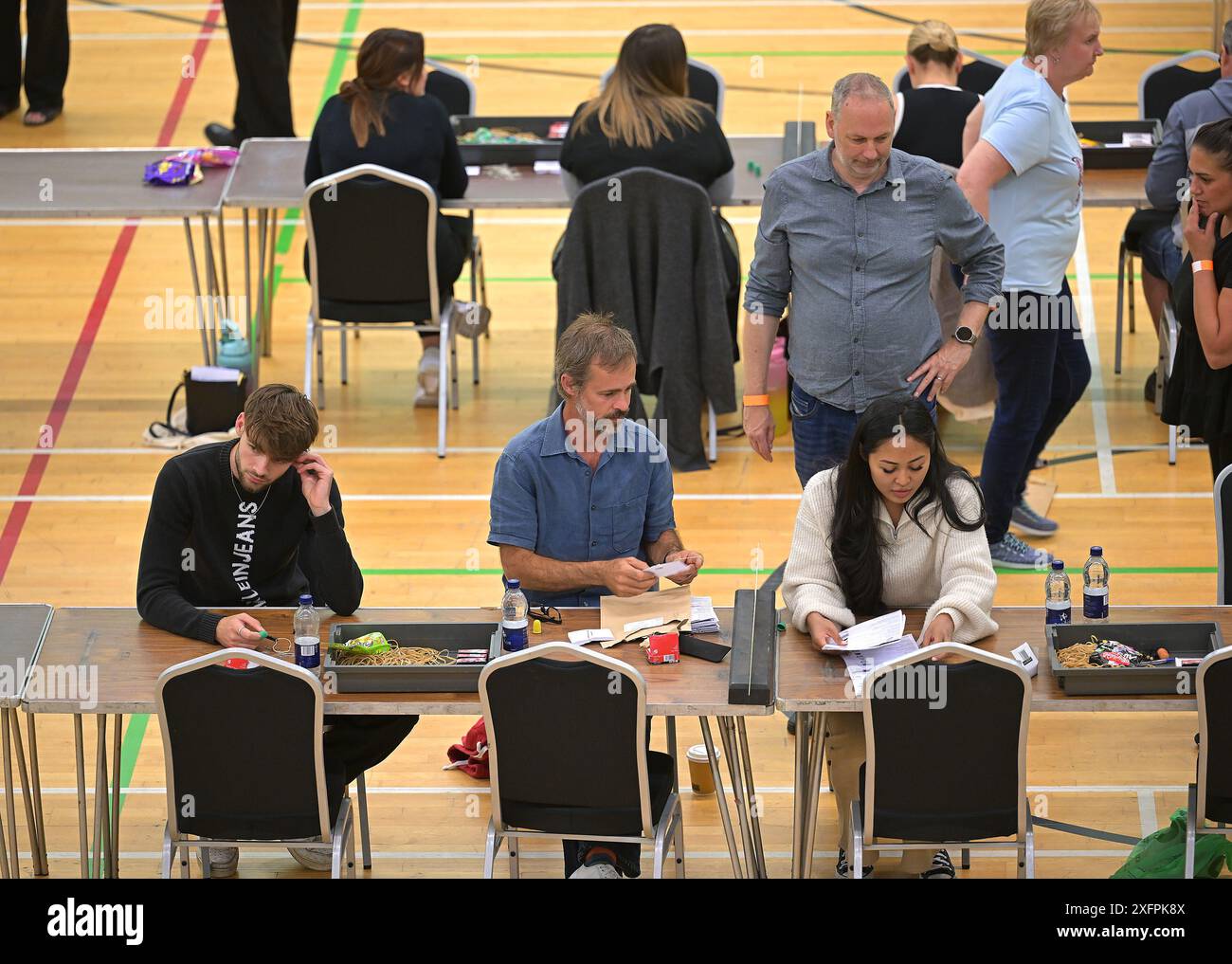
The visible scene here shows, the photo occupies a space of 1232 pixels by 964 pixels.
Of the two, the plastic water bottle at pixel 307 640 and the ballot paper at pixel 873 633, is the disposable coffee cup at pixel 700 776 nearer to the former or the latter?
the ballot paper at pixel 873 633

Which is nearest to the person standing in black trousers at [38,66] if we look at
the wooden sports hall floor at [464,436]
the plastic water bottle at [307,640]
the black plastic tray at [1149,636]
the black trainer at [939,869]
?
the wooden sports hall floor at [464,436]

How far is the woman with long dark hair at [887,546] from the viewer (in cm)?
448

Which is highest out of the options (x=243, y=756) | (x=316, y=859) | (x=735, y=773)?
(x=243, y=756)

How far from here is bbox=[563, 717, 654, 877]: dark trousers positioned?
4.53 m

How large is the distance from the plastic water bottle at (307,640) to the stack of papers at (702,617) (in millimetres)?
934

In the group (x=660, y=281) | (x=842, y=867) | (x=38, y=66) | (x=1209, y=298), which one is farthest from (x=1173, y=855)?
(x=38, y=66)

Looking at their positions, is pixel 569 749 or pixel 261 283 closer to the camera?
pixel 569 749

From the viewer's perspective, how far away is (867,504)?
4.58 meters

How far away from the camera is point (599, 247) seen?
684 centimetres

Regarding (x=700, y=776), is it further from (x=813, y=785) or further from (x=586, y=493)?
(x=586, y=493)

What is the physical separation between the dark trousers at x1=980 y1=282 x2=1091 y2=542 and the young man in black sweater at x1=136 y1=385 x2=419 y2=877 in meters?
2.29

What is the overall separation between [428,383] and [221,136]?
264 cm

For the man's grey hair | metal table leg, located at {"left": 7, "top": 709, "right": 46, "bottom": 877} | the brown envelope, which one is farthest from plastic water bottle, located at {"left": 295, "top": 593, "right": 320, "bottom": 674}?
the man's grey hair

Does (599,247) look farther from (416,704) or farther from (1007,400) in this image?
(416,704)
